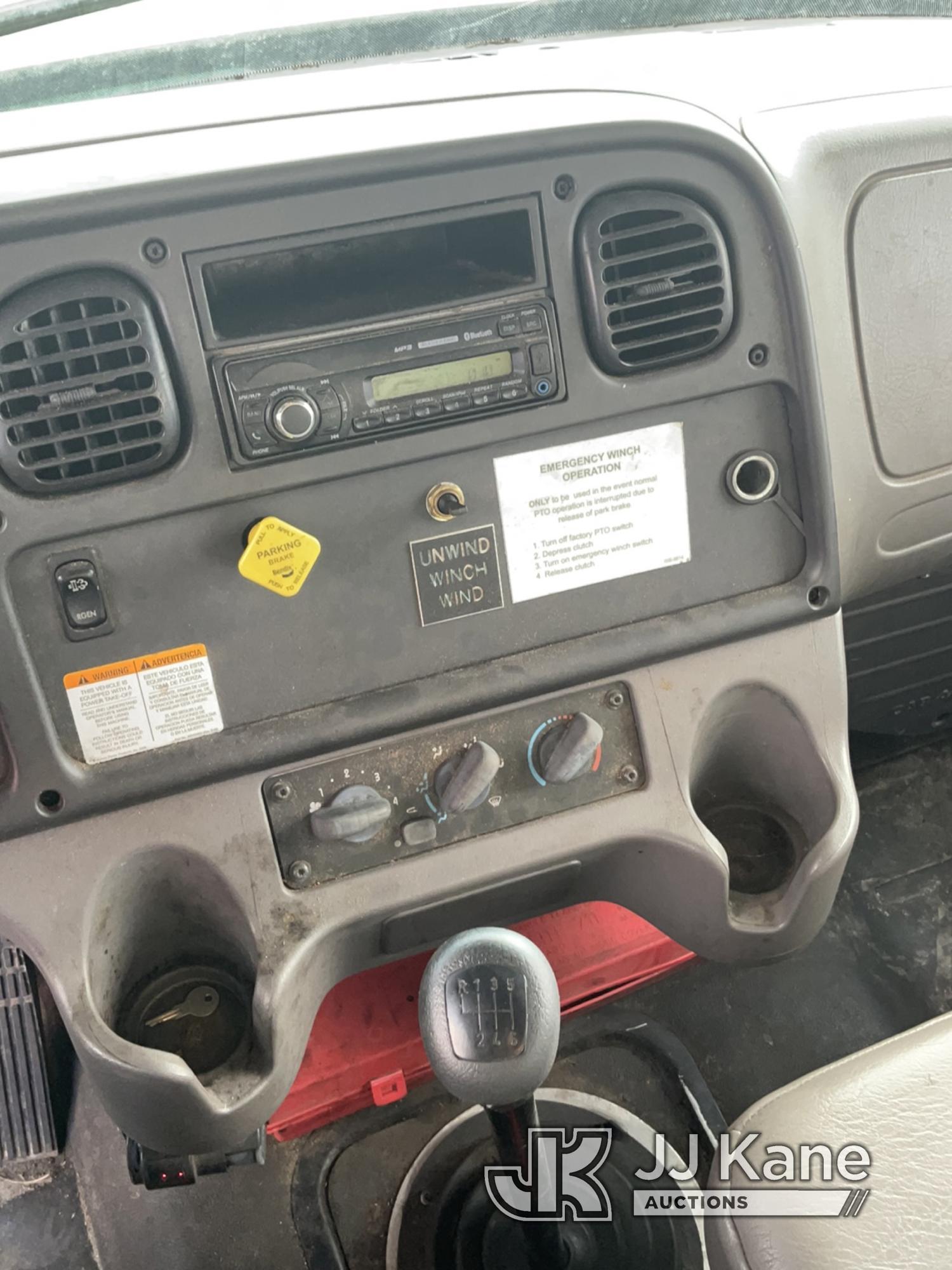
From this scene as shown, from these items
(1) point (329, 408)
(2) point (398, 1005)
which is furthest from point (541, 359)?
(2) point (398, 1005)

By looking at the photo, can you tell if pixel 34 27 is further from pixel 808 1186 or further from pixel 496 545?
pixel 808 1186

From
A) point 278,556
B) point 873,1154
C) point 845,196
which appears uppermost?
point 845,196

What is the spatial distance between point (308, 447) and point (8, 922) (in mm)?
494

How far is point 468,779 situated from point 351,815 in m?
0.11

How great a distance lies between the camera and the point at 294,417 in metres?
0.84

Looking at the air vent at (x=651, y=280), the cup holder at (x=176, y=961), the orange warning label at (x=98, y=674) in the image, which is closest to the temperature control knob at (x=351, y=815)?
the cup holder at (x=176, y=961)

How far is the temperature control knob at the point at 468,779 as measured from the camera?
3.17 ft

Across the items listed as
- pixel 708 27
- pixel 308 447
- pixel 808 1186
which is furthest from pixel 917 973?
pixel 708 27

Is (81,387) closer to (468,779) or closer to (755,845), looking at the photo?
(468,779)

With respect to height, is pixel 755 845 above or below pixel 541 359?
below

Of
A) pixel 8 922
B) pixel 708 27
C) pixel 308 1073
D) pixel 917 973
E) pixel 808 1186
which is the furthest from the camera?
pixel 917 973

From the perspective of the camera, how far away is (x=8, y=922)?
907 millimetres

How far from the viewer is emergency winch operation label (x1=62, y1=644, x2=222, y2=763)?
2.90 ft

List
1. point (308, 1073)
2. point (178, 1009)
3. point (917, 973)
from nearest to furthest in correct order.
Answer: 1. point (178, 1009)
2. point (308, 1073)
3. point (917, 973)
